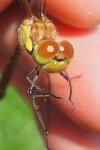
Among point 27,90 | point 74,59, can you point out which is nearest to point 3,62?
point 27,90

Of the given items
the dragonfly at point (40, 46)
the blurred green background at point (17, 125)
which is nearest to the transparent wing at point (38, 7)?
the dragonfly at point (40, 46)

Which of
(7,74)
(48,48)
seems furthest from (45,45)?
(7,74)

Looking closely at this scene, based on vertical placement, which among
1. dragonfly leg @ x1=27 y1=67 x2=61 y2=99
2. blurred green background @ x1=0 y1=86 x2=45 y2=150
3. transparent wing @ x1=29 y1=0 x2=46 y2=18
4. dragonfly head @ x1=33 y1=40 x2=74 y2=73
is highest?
transparent wing @ x1=29 y1=0 x2=46 y2=18

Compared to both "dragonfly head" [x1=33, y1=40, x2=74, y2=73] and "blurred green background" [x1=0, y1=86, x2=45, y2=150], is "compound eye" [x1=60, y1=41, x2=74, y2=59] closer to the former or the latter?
"dragonfly head" [x1=33, y1=40, x2=74, y2=73]

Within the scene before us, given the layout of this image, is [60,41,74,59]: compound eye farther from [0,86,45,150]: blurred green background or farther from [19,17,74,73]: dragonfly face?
[0,86,45,150]: blurred green background

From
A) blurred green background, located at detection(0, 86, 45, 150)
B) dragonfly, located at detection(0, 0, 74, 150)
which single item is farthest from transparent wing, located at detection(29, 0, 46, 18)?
blurred green background, located at detection(0, 86, 45, 150)

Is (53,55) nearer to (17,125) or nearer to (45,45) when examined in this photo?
(45,45)

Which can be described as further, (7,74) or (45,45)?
(7,74)

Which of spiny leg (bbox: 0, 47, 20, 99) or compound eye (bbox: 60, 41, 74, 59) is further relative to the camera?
spiny leg (bbox: 0, 47, 20, 99)

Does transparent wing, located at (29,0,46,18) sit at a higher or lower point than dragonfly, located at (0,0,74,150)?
higher
